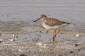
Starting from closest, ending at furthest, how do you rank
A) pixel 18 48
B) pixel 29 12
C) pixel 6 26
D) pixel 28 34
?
pixel 18 48 < pixel 28 34 < pixel 6 26 < pixel 29 12

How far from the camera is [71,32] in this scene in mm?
14664

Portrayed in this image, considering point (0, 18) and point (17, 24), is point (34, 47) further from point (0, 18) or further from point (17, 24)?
point (0, 18)

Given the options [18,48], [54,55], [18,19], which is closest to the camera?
[54,55]

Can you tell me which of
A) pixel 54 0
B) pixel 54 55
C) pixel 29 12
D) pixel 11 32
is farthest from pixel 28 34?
pixel 54 0

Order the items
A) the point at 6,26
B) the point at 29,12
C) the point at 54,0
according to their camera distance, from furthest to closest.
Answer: the point at 54,0 → the point at 29,12 → the point at 6,26

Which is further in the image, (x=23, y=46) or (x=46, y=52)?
(x=23, y=46)

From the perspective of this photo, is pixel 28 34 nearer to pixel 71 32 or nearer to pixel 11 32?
pixel 11 32

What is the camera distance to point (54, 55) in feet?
33.6

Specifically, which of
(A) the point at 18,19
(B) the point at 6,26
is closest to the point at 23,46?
(B) the point at 6,26

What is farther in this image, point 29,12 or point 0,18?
point 29,12

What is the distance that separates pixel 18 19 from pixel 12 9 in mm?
2839

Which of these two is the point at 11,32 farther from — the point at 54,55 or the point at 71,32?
the point at 54,55

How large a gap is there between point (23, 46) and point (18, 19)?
628cm

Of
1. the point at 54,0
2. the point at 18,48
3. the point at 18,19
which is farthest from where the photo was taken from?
the point at 54,0
